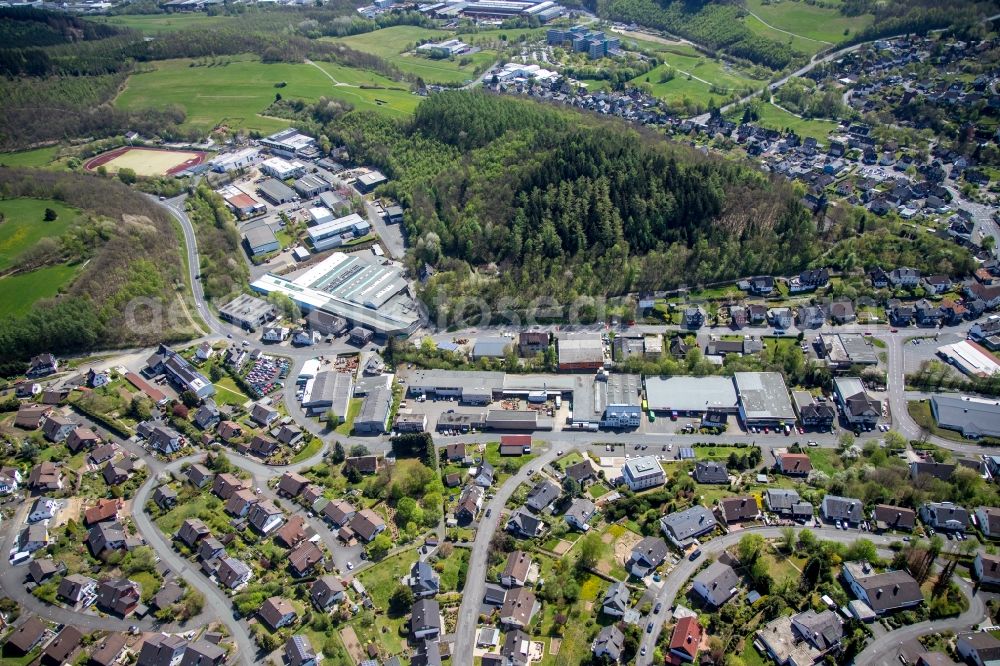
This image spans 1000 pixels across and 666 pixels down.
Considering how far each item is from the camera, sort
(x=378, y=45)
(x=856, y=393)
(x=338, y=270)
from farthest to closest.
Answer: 1. (x=378, y=45)
2. (x=338, y=270)
3. (x=856, y=393)

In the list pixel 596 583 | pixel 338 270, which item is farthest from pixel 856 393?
pixel 338 270

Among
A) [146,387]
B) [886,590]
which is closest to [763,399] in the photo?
[886,590]

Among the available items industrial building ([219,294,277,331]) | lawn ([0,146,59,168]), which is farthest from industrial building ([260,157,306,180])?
lawn ([0,146,59,168])

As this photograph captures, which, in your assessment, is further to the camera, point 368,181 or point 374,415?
point 368,181

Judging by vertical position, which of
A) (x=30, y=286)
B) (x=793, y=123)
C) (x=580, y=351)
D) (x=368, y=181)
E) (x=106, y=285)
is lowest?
(x=580, y=351)

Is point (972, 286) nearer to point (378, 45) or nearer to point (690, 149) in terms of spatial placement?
point (690, 149)

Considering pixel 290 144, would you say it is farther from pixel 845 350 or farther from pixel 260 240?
pixel 845 350

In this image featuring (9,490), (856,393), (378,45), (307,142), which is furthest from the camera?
(378,45)

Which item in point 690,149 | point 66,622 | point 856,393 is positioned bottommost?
point 66,622

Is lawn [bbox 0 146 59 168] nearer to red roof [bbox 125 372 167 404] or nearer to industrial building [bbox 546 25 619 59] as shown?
red roof [bbox 125 372 167 404]
